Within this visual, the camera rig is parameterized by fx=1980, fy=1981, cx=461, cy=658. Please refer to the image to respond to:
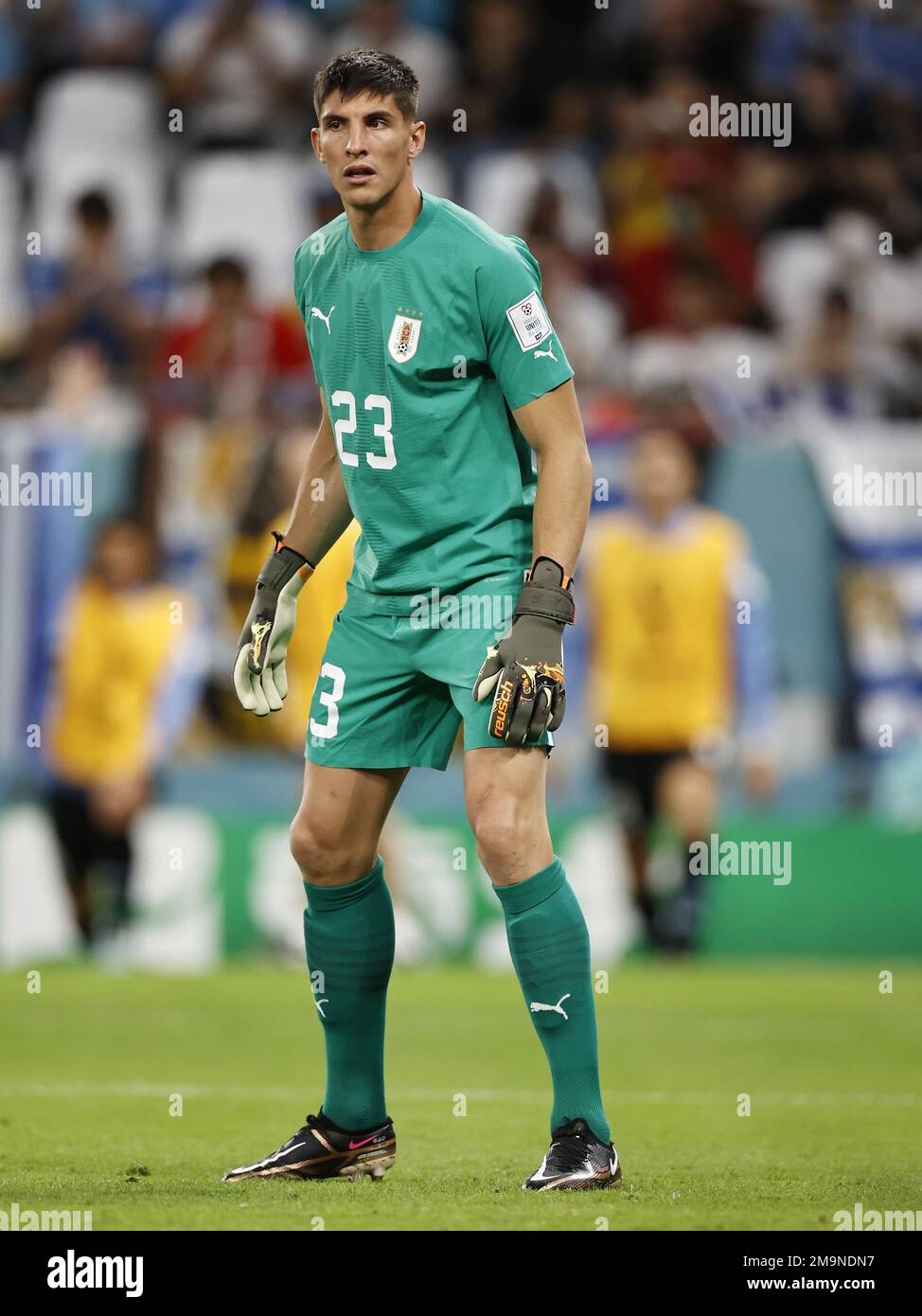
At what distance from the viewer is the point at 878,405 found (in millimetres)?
11445

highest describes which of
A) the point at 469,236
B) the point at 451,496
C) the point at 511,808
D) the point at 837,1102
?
the point at 469,236

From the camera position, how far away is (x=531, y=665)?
408cm

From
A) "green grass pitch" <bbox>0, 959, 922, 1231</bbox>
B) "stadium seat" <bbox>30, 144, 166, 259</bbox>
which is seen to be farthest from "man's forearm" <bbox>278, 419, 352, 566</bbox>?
"stadium seat" <bbox>30, 144, 166, 259</bbox>

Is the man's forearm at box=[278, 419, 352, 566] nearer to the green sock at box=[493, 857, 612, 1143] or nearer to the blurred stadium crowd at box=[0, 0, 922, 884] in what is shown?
the green sock at box=[493, 857, 612, 1143]

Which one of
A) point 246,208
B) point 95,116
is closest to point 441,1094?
point 246,208

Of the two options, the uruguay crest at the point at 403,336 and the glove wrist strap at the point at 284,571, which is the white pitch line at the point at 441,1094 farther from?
the uruguay crest at the point at 403,336

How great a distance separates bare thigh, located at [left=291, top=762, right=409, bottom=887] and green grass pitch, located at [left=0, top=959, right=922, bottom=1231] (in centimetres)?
68

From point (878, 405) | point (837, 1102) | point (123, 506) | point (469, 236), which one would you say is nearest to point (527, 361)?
point (469, 236)

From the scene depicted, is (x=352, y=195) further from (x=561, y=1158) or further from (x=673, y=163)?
(x=673, y=163)

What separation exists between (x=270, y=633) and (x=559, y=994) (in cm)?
117

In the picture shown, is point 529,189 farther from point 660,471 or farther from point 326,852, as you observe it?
point 326,852

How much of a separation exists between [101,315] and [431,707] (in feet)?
26.8

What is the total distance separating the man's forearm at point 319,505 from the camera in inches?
184

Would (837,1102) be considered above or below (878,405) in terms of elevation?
below
